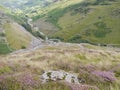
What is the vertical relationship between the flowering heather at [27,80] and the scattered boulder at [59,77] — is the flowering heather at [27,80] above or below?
above

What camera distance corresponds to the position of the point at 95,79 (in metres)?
17.3

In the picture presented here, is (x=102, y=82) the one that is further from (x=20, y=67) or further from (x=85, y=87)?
(x=20, y=67)

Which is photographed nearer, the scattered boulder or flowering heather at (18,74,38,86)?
flowering heather at (18,74,38,86)

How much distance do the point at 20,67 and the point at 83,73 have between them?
397 centimetres

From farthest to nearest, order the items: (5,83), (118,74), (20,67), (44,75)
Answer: (118,74) → (20,67) → (44,75) → (5,83)

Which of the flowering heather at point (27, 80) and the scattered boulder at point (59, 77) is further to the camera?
the scattered boulder at point (59, 77)

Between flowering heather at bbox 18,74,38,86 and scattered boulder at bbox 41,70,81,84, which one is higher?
flowering heather at bbox 18,74,38,86

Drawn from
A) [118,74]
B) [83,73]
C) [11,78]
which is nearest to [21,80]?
[11,78]

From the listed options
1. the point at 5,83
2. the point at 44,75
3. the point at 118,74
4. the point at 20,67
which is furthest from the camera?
the point at 118,74

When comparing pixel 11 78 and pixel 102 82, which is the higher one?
pixel 11 78

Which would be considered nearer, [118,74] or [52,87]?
[52,87]

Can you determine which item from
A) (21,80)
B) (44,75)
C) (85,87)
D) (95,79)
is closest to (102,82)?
(95,79)

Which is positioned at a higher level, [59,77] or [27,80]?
[27,80]

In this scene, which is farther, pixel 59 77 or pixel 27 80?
pixel 59 77
